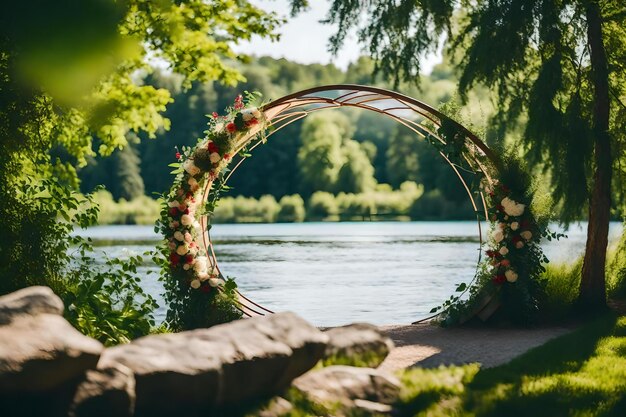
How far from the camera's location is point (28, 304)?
13.9 ft

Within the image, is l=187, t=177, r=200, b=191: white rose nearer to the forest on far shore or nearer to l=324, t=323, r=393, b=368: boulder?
l=324, t=323, r=393, b=368: boulder

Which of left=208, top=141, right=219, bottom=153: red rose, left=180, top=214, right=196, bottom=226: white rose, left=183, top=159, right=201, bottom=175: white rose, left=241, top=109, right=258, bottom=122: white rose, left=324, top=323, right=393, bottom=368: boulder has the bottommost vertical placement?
left=324, top=323, right=393, bottom=368: boulder

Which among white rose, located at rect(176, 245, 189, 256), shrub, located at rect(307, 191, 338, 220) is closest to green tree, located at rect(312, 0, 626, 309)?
white rose, located at rect(176, 245, 189, 256)

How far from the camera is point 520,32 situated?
8.27m

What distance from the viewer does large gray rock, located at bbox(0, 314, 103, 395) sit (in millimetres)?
3852

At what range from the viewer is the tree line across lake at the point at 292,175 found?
4228 cm

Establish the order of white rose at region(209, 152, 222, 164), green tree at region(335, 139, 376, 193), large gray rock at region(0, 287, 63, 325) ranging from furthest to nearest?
1. green tree at region(335, 139, 376, 193)
2. white rose at region(209, 152, 222, 164)
3. large gray rock at region(0, 287, 63, 325)

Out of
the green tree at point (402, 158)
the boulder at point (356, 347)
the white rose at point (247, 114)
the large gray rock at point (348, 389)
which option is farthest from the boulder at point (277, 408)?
the green tree at point (402, 158)

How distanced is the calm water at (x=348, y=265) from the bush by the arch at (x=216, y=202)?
60 centimetres

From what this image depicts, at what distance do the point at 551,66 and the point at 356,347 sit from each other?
4263 millimetres

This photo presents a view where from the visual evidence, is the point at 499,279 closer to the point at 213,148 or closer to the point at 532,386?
the point at 532,386

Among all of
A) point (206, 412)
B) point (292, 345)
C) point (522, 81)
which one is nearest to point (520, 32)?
point (522, 81)

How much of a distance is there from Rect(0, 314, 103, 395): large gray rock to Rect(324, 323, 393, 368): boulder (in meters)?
1.92

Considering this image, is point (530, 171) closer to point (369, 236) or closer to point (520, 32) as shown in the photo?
point (520, 32)
